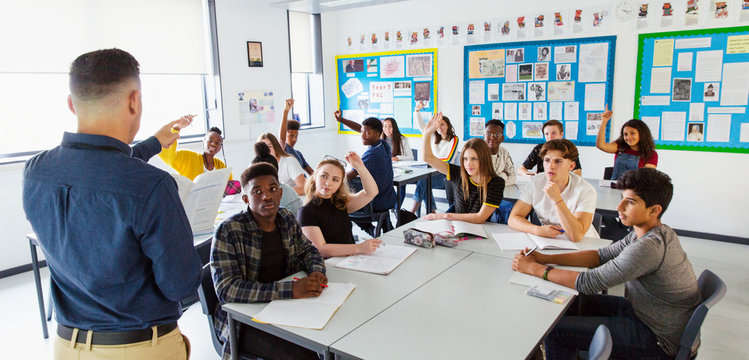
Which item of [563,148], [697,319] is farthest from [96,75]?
[563,148]

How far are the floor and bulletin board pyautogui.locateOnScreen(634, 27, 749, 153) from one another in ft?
3.75

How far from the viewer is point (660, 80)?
4789 mm

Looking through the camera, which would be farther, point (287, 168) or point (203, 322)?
point (287, 168)

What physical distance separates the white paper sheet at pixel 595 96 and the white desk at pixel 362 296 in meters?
3.51

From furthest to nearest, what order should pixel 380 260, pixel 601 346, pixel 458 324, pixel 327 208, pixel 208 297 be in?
1. pixel 327 208
2. pixel 380 260
3. pixel 208 297
4. pixel 458 324
5. pixel 601 346

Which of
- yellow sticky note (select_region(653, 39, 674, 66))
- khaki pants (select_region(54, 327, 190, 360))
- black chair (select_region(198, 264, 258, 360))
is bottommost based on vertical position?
black chair (select_region(198, 264, 258, 360))

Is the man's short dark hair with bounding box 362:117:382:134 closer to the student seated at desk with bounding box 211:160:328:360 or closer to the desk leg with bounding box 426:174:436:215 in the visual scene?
the desk leg with bounding box 426:174:436:215

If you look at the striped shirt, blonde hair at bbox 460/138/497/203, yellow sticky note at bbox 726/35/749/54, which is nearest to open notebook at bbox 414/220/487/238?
blonde hair at bbox 460/138/497/203

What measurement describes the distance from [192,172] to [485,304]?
2954 mm

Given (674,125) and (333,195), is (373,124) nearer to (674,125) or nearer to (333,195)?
(333,195)

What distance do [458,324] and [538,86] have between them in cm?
440

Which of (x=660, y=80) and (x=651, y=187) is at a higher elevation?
(x=660, y=80)

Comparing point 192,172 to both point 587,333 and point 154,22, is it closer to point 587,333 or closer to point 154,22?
point 154,22

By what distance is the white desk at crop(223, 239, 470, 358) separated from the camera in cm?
160
